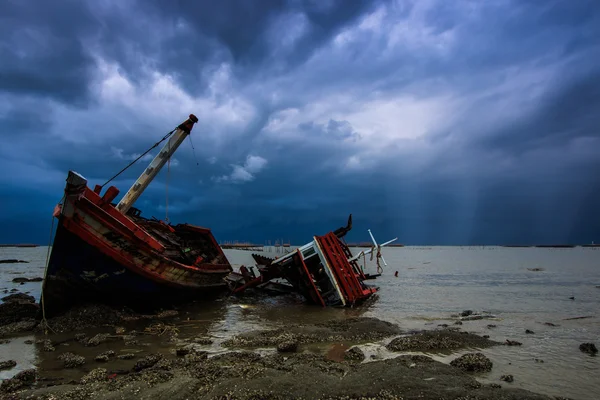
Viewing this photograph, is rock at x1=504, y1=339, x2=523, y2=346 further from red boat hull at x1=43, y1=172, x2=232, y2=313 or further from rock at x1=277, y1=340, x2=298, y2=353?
red boat hull at x1=43, y1=172, x2=232, y2=313

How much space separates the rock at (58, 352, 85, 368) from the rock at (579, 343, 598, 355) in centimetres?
1235

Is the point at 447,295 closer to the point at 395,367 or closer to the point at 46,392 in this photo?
the point at 395,367

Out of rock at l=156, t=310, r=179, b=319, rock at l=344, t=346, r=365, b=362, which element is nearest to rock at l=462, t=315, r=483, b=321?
rock at l=344, t=346, r=365, b=362

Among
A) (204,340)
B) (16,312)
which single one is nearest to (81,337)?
(204,340)

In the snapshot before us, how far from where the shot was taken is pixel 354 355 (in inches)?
318

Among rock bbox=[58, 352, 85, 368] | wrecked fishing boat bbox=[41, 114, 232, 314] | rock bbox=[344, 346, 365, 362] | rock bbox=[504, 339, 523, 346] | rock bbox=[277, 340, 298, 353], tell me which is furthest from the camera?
wrecked fishing boat bbox=[41, 114, 232, 314]

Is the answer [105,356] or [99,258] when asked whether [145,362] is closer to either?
[105,356]

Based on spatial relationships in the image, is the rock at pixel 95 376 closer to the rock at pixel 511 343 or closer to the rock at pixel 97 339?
the rock at pixel 97 339

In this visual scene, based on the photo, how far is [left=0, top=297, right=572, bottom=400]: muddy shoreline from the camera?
5.64m

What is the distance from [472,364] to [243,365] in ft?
15.8

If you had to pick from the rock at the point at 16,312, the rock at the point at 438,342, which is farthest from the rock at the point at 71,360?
the rock at the point at 438,342

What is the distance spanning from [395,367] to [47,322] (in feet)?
34.1

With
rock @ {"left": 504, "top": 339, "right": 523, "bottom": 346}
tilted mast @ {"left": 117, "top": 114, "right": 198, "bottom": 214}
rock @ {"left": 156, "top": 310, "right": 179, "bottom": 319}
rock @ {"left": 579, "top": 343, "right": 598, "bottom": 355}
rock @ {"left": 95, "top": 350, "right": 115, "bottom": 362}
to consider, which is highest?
tilted mast @ {"left": 117, "top": 114, "right": 198, "bottom": 214}

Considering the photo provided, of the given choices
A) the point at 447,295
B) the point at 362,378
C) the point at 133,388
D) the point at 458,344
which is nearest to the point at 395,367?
the point at 362,378
